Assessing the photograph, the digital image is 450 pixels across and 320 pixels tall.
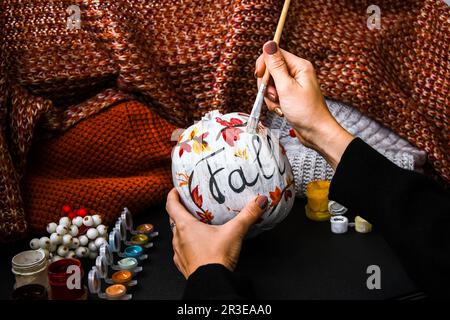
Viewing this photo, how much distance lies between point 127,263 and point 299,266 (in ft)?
1.13

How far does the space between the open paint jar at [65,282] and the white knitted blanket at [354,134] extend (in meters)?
0.58

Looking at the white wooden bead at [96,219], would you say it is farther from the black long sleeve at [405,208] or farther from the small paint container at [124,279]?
the black long sleeve at [405,208]

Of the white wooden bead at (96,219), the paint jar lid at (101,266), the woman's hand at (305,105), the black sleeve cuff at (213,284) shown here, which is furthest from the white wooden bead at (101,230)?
the woman's hand at (305,105)

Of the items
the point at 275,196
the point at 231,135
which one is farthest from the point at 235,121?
the point at 275,196

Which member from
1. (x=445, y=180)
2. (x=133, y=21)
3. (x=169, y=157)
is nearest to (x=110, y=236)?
(x=169, y=157)

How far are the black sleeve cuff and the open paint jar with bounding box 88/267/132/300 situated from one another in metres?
0.17

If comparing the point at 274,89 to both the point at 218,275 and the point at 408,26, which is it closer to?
the point at 218,275

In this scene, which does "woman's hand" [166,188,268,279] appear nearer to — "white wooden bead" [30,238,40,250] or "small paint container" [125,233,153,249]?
"small paint container" [125,233,153,249]

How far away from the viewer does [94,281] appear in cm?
93

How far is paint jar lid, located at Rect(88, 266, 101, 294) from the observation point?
3.03 ft

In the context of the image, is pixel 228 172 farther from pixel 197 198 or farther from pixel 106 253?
pixel 106 253

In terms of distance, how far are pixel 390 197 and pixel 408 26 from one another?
0.72 metres

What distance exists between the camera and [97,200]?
1.16 metres
